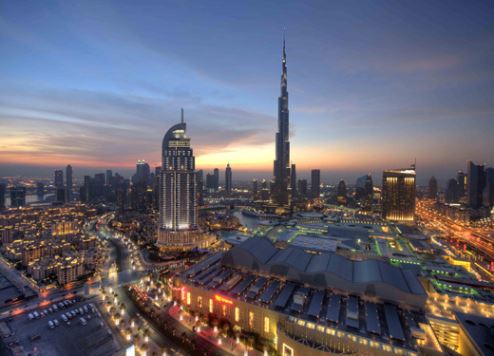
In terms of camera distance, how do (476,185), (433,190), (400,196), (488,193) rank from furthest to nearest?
(433,190) < (476,185) < (488,193) < (400,196)

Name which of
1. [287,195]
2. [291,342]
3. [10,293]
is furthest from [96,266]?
[287,195]

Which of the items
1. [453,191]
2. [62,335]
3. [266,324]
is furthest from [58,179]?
[453,191]

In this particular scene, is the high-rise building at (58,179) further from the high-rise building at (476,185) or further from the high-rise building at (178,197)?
the high-rise building at (476,185)

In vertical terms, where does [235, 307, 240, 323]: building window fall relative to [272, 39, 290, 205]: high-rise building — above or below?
below

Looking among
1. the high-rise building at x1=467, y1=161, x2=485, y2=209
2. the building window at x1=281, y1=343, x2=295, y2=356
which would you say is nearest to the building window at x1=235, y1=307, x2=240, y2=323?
the building window at x1=281, y1=343, x2=295, y2=356

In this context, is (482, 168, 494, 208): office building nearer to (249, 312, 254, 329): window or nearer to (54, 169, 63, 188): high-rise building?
(249, 312, 254, 329): window

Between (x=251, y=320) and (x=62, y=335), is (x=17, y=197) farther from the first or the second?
(x=251, y=320)
